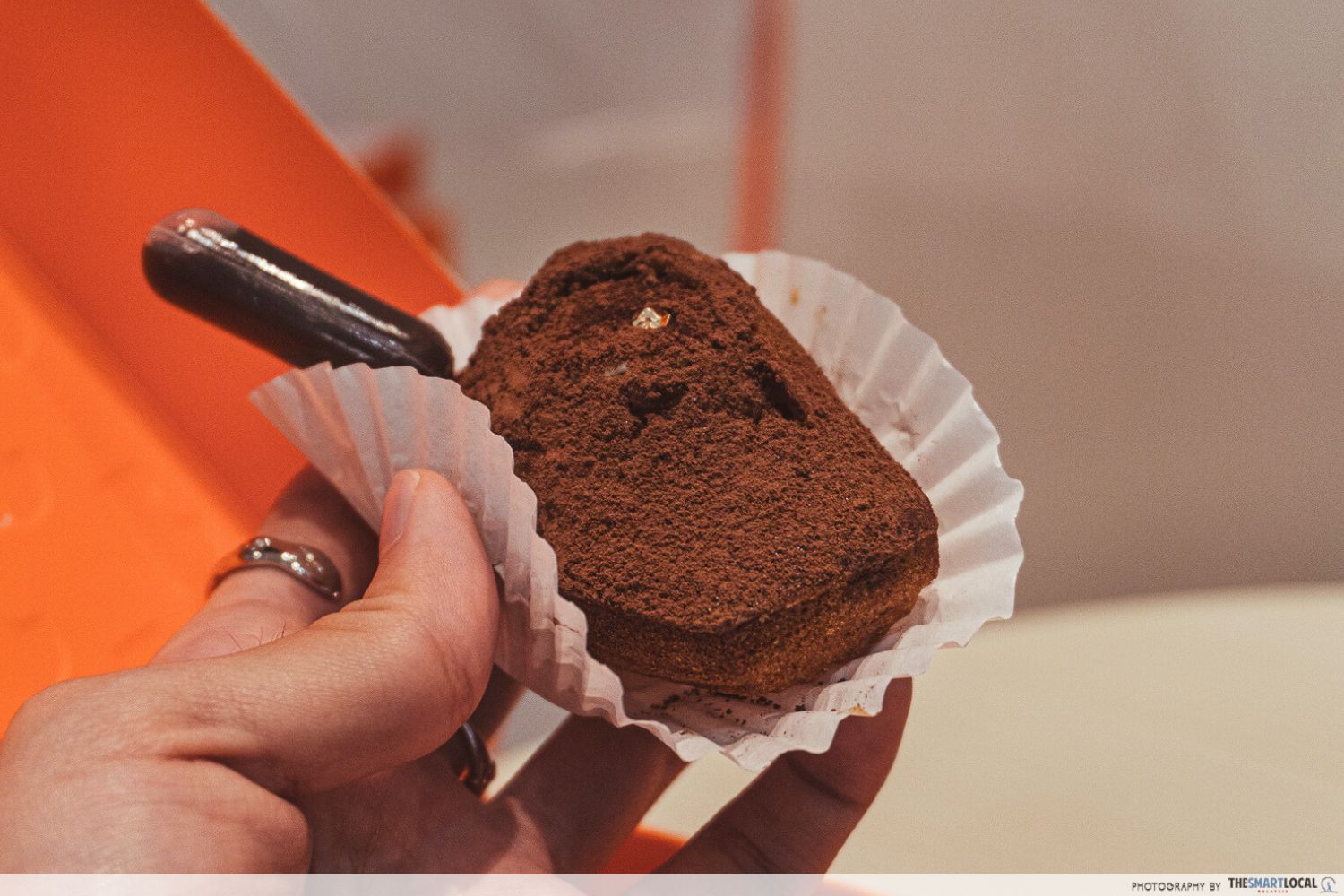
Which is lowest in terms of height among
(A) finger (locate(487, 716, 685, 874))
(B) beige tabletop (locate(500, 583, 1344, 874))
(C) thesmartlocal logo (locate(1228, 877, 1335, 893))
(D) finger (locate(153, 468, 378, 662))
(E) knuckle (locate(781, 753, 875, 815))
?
(C) thesmartlocal logo (locate(1228, 877, 1335, 893))

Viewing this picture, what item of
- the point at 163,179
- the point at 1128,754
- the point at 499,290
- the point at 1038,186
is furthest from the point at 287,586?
the point at 1038,186

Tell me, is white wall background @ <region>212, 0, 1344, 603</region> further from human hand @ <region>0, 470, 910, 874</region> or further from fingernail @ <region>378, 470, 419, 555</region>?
fingernail @ <region>378, 470, 419, 555</region>

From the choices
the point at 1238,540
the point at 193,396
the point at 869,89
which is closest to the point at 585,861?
the point at 193,396

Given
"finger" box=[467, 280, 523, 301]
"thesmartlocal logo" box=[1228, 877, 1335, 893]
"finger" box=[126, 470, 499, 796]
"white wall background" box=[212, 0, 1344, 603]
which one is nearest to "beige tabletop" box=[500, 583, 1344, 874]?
"thesmartlocal logo" box=[1228, 877, 1335, 893]

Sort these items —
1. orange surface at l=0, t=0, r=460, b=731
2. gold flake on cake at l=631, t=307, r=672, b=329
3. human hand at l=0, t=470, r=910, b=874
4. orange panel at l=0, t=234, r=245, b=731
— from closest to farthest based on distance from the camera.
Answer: human hand at l=0, t=470, r=910, b=874, gold flake on cake at l=631, t=307, r=672, b=329, orange panel at l=0, t=234, r=245, b=731, orange surface at l=0, t=0, r=460, b=731

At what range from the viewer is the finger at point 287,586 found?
3.06ft

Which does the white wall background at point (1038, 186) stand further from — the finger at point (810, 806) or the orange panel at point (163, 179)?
the orange panel at point (163, 179)

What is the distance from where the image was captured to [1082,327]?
5.48ft

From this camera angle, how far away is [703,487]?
82 centimetres

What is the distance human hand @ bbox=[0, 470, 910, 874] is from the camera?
2.17ft

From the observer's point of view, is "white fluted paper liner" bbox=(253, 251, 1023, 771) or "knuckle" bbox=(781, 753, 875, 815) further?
"knuckle" bbox=(781, 753, 875, 815)

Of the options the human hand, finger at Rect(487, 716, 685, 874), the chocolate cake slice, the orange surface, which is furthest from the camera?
the orange surface

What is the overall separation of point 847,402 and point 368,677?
533mm

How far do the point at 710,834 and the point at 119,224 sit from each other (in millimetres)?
1075
